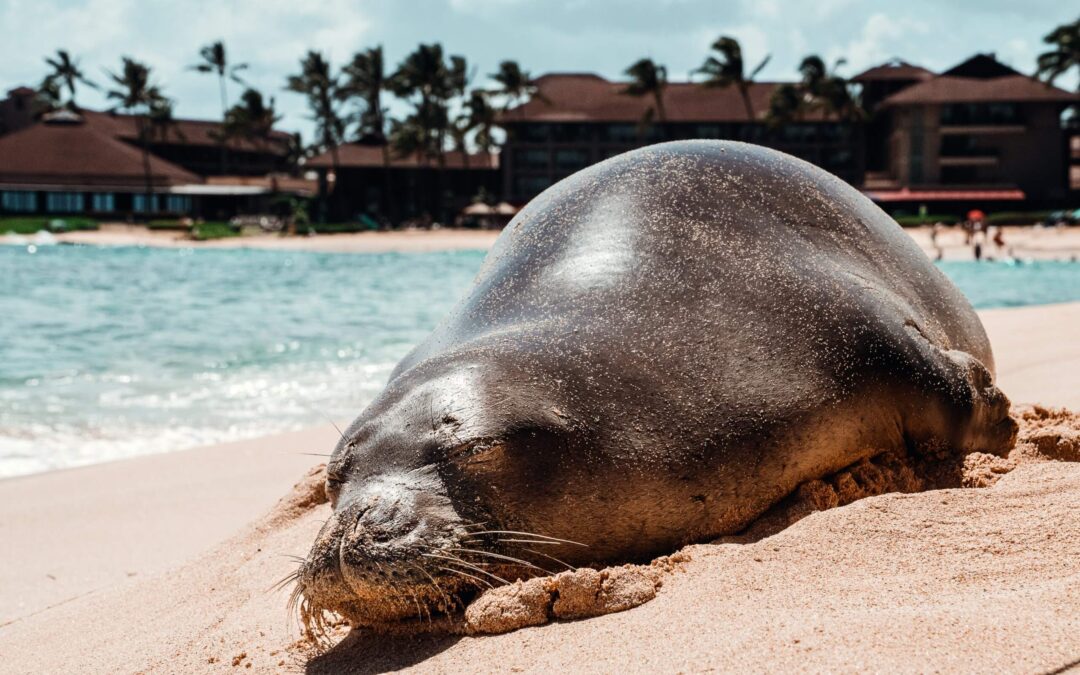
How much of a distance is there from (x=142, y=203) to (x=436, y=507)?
226ft

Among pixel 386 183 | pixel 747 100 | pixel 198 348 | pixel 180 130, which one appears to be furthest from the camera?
pixel 180 130

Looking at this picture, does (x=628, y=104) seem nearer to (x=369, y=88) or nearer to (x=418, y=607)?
(x=369, y=88)

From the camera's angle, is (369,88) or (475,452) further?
(369,88)

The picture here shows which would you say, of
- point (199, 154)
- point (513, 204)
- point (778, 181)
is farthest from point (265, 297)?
point (199, 154)

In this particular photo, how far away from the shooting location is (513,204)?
2479 inches

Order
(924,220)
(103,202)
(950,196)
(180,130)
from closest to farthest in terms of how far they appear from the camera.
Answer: (924,220) < (950,196) < (103,202) < (180,130)

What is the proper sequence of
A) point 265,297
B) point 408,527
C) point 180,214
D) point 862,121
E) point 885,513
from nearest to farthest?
point 408,527 → point 885,513 → point 265,297 → point 862,121 → point 180,214

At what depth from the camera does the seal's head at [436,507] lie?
2580 millimetres

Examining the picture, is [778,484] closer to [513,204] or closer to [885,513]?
[885,513]

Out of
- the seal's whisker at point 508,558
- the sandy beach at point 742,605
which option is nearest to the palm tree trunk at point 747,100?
the sandy beach at point 742,605

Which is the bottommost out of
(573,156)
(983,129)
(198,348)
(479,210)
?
(198,348)

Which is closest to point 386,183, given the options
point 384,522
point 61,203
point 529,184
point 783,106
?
point 529,184

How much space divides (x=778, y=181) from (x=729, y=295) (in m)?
0.85

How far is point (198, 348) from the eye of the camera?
1363 centimetres
